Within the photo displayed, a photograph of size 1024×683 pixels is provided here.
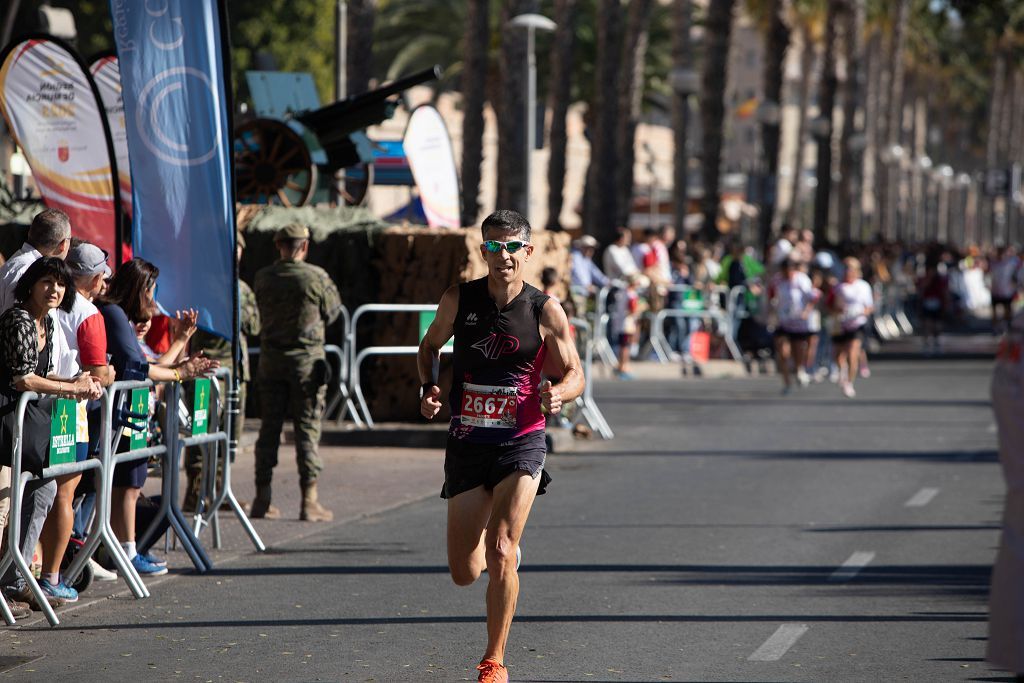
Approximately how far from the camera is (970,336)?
42031 mm

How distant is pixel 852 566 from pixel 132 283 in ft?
14.4

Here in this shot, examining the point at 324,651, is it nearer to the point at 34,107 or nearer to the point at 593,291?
the point at 34,107

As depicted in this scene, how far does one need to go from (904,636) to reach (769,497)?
5.35 metres

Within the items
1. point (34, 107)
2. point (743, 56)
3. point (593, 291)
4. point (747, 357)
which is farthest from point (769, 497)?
point (743, 56)

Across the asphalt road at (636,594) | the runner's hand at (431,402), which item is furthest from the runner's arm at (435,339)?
the asphalt road at (636,594)

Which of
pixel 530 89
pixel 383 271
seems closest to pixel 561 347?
pixel 383 271

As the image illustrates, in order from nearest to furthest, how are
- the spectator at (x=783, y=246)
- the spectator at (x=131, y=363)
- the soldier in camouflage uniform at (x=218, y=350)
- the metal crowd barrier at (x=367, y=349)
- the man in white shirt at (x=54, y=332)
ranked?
the man in white shirt at (x=54, y=332) → the spectator at (x=131, y=363) → the soldier in camouflage uniform at (x=218, y=350) → the metal crowd barrier at (x=367, y=349) → the spectator at (x=783, y=246)

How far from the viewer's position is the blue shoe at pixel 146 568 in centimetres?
1001

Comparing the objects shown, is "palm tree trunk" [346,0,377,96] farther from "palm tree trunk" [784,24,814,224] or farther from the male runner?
"palm tree trunk" [784,24,814,224]

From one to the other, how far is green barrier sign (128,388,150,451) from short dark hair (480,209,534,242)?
281 centimetres

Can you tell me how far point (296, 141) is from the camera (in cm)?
2011

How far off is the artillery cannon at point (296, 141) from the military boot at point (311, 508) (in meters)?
8.33

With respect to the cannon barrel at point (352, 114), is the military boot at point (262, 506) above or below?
below

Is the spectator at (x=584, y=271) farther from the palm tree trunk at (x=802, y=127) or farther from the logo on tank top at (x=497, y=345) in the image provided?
the palm tree trunk at (x=802, y=127)
